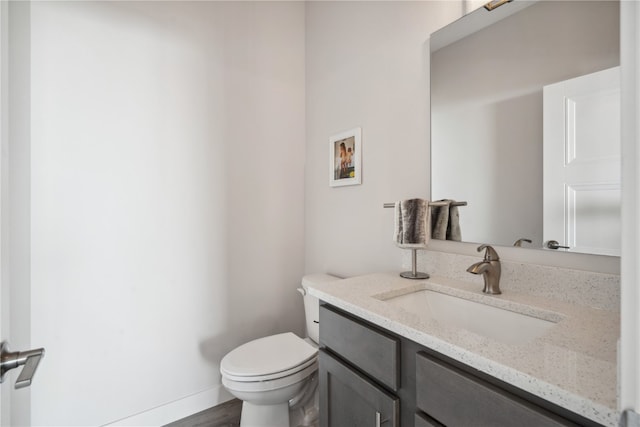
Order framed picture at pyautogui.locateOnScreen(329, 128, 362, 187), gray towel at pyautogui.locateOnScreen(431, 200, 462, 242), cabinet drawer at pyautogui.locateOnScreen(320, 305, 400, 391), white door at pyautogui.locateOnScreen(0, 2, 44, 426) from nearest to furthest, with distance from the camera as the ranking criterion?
cabinet drawer at pyautogui.locateOnScreen(320, 305, 400, 391), white door at pyautogui.locateOnScreen(0, 2, 44, 426), gray towel at pyautogui.locateOnScreen(431, 200, 462, 242), framed picture at pyautogui.locateOnScreen(329, 128, 362, 187)

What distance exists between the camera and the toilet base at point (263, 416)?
57.3 inches

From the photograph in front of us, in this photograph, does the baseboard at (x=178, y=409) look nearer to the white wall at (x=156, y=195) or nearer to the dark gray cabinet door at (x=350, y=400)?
the white wall at (x=156, y=195)

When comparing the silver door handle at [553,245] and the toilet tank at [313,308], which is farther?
the toilet tank at [313,308]

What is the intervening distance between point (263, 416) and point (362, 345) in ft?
2.96

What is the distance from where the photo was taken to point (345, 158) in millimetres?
1767

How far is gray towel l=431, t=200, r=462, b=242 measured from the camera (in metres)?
1.26

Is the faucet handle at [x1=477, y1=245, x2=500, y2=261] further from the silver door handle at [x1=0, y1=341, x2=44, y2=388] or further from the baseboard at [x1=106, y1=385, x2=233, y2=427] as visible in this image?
the baseboard at [x1=106, y1=385, x2=233, y2=427]

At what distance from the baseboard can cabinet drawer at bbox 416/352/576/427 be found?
4.75 ft

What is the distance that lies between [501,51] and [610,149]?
520mm

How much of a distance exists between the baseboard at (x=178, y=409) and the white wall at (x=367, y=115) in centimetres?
91

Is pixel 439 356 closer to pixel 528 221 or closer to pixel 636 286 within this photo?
pixel 636 286

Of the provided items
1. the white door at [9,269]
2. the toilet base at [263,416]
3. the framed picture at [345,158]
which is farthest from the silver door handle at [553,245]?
the white door at [9,269]

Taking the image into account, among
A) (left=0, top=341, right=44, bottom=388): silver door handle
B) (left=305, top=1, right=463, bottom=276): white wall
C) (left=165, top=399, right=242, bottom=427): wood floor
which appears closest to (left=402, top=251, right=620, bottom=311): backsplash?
(left=305, top=1, right=463, bottom=276): white wall

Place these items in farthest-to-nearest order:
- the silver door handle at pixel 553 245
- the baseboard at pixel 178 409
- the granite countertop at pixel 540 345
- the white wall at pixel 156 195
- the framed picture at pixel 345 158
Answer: the framed picture at pixel 345 158 → the baseboard at pixel 178 409 → the white wall at pixel 156 195 → the silver door handle at pixel 553 245 → the granite countertop at pixel 540 345
